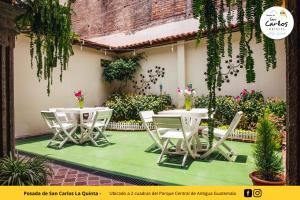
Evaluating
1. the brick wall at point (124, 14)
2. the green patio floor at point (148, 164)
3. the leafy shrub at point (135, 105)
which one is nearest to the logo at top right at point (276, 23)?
the green patio floor at point (148, 164)

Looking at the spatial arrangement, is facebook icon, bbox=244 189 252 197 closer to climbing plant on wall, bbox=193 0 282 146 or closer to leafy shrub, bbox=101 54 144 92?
climbing plant on wall, bbox=193 0 282 146

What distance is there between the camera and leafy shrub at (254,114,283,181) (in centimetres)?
295

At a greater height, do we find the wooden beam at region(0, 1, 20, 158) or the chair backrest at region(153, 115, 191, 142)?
the wooden beam at region(0, 1, 20, 158)

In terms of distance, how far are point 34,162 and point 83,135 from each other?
401 centimetres

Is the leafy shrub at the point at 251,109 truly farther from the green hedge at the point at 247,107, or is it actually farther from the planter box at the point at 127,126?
the planter box at the point at 127,126

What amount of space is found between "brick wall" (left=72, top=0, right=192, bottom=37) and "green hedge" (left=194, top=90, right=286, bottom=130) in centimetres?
544

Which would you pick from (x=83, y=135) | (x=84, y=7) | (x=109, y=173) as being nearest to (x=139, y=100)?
(x=83, y=135)

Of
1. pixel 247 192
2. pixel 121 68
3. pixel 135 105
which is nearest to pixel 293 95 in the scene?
pixel 247 192

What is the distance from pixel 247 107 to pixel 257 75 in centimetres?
150

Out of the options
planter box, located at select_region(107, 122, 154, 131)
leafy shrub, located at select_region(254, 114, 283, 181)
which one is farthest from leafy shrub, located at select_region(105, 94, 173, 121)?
leafy shrub, located at select_region(254, 114, 283, 181)

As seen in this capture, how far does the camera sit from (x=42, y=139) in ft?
25.0

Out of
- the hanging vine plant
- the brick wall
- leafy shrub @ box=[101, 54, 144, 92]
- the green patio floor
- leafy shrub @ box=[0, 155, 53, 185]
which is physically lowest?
the green patio floor

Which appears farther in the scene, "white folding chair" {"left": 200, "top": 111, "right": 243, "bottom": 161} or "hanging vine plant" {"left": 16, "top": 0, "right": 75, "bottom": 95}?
"white folding chair" {"left": 200, "top": 111, "right": 243, "bottom": 161}

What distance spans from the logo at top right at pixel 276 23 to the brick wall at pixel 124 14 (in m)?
10.6
